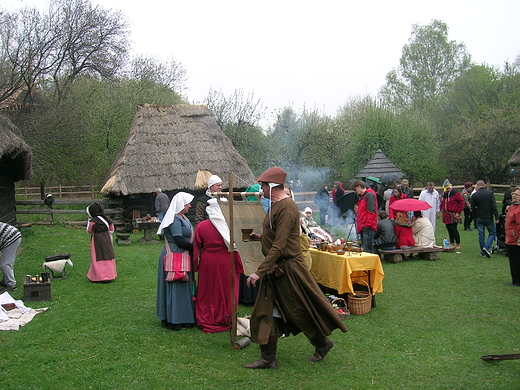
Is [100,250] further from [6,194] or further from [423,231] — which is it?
[423,231]

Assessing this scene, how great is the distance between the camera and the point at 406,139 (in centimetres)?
2564

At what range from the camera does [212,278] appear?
5.56 meters

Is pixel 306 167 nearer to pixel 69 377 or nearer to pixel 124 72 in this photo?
pixel 124 72

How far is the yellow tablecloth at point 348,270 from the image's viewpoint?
20.8ft

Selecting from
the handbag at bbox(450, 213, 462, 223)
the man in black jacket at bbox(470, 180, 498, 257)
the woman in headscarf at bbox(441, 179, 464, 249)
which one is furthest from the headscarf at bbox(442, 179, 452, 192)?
the man in black jacket at bbox(470, 180, 498, 257)

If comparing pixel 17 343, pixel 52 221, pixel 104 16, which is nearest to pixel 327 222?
pixel 52 221

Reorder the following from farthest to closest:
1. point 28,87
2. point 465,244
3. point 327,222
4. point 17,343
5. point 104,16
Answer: point 104,16, point 28,87, point 327,222, point 465,244, point 17,343

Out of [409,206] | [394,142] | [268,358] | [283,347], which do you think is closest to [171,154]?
[409,206]

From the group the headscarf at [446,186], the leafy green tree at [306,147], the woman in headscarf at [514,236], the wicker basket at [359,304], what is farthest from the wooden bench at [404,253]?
the leafy green tree at [306,147]

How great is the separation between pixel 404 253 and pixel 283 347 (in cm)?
552

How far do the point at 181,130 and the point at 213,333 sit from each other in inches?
462

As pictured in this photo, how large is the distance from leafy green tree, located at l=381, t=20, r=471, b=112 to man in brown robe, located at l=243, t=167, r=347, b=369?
118 ft

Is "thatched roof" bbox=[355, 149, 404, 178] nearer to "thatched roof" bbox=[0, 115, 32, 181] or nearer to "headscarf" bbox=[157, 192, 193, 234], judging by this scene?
"thatched roof" bbox=[0, 115, 32, 181]

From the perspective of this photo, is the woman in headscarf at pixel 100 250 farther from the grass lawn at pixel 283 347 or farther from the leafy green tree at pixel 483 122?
the leafy green tree at pixel 483 122
